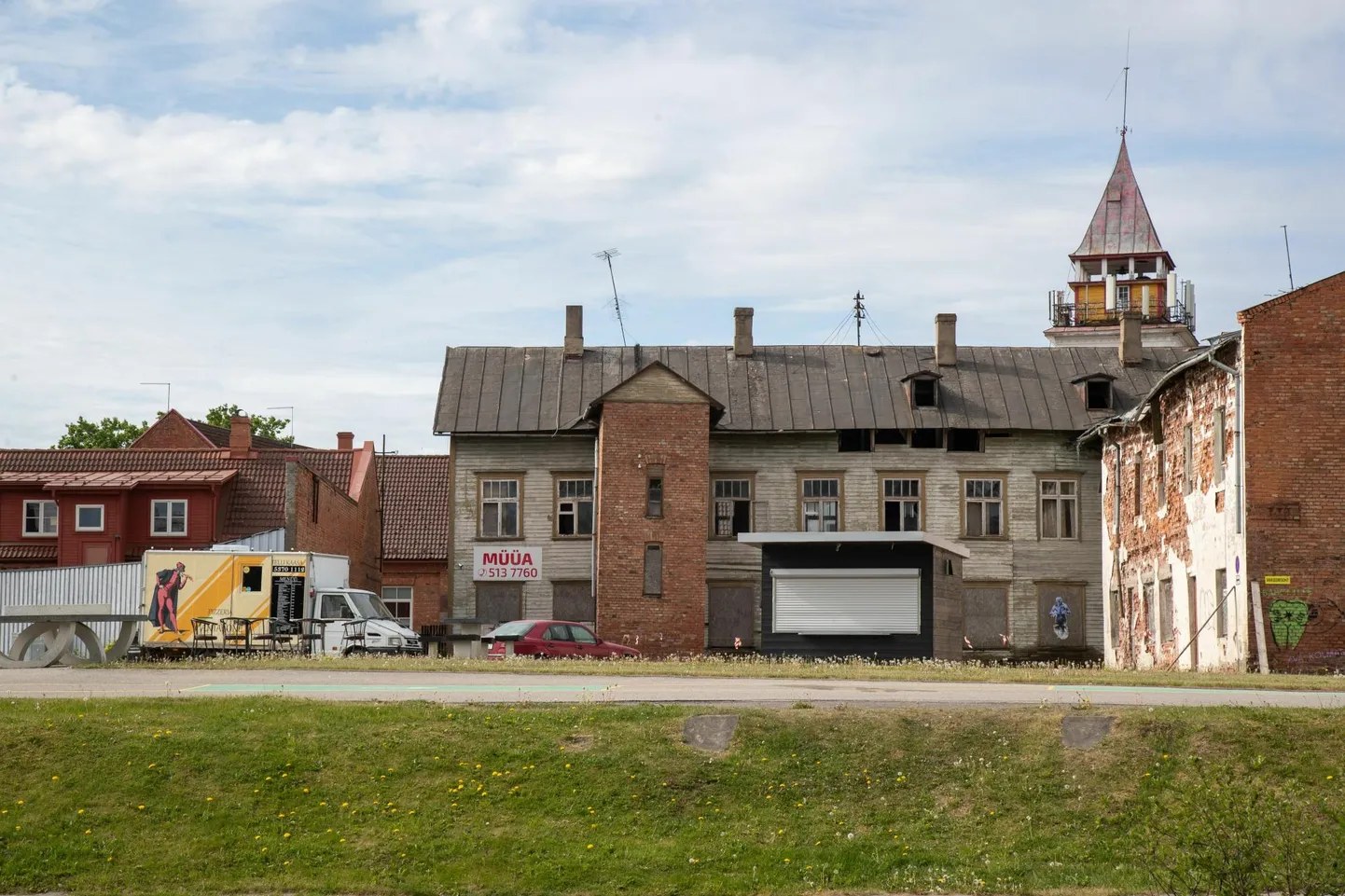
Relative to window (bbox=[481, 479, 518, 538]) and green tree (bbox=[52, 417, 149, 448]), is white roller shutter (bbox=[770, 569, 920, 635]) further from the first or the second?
green tree (bbox=[52, 417, 149, 448])

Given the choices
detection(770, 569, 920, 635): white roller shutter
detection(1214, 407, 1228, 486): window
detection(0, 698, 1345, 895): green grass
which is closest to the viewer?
detection(0, 698, 1345, 895): green grass

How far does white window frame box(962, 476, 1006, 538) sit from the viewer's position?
45594 mm

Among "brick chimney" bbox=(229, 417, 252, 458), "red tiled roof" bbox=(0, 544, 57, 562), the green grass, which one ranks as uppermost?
"brick chimney" bbox=(229, 417, 252, 458)

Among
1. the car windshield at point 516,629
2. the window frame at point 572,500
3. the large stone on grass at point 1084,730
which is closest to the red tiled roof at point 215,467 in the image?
the window frame at point 572,500

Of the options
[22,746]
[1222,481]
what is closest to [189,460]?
[1222,481]

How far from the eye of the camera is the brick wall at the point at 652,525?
4253 centimetres

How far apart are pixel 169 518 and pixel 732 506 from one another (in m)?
18.0

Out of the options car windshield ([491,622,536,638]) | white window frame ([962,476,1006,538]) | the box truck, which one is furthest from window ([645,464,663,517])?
white window frame ([962,476,1006,538])

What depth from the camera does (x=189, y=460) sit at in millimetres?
52969

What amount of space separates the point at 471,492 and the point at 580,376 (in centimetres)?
486

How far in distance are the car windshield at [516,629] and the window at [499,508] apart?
10.6 metres

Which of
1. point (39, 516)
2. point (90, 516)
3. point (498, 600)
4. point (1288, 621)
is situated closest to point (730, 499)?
point (498, 600)

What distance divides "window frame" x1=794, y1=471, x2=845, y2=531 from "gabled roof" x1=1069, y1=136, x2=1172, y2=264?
128 feet

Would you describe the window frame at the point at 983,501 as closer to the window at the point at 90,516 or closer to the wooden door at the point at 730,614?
the wooden door at the point at 730,614
